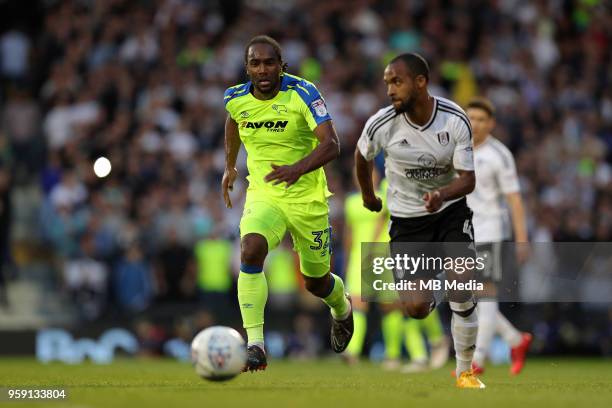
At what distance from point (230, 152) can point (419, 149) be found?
173cm

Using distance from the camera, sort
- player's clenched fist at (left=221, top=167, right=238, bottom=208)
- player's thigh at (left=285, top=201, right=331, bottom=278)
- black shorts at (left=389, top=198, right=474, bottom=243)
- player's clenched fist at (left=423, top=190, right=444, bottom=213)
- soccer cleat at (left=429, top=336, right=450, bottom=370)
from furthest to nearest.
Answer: soccer cleat at (left=429, top=336, right=450, bottom=370)
player's clenched fist at (left=221, top=167, right=238, bottom=208)
player's thigh at (left=285, top=201, right=331, bottom=278)
black shorts at (left=389, top=198, right=474, bottom=243)
player's clenched fist at (left=423, top=190, right=444, bottom=213)

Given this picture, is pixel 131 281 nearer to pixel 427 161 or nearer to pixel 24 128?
pixel 24 128

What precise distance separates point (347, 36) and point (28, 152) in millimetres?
6015

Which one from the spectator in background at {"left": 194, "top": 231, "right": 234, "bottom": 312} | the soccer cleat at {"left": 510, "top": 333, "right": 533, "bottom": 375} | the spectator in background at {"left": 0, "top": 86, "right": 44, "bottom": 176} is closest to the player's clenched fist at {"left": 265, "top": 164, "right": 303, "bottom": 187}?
the soccer cleat at {"left": 510, "top": 333, "right": 533, "bottom": 375}

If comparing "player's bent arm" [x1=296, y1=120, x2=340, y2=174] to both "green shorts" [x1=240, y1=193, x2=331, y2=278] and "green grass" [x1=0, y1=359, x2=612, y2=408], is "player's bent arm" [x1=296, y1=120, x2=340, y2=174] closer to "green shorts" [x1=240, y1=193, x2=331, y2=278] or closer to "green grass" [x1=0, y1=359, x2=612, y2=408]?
"green shorts" [x1=240, y1=193, x2=331, y2=278]

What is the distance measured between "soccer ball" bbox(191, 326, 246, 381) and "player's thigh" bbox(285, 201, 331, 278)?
1445 millimetres

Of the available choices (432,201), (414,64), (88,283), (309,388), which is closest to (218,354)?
(309,388)

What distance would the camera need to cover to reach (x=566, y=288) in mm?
16969

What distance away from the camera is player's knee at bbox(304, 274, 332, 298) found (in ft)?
34.2

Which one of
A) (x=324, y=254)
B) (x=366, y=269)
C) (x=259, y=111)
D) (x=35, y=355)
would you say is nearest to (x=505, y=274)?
(x=366, y=269)

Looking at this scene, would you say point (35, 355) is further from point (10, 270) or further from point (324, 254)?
point (324, 254)

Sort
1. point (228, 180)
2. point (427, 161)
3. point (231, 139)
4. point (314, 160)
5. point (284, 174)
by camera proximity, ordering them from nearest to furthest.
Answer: point (284, 174), point (314, 160), point (427, 161), point (231, 139), point (228, 180)

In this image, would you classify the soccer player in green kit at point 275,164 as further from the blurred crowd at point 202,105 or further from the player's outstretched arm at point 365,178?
the blurred crowd at point 202,105

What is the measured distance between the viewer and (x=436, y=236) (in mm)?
9867
